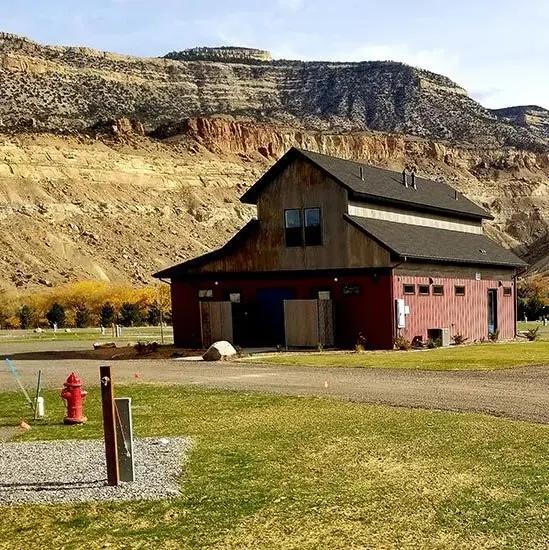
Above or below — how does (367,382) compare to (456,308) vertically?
below

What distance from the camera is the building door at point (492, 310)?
38156 mm

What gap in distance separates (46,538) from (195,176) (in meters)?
98.2

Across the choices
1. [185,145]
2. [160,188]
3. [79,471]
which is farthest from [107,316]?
[185,145]

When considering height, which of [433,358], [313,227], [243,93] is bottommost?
[433,358]

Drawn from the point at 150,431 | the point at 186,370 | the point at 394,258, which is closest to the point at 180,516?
the point at 150,431

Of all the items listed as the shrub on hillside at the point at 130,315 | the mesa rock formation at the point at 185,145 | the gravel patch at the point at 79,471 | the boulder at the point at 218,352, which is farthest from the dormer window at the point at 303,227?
the mesa rock formation at the point at 185,145

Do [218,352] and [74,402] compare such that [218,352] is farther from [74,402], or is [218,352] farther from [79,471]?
[79,471]

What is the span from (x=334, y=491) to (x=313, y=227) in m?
23.8

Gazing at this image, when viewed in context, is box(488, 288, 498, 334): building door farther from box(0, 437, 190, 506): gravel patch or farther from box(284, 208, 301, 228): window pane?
box(0, 437, 190, 506): gravel patch

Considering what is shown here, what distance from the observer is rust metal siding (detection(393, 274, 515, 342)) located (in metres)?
32.0

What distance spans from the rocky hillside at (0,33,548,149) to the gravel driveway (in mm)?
90108

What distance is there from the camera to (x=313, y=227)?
32.5m

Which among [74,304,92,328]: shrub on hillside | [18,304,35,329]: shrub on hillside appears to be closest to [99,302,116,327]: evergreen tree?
[74,304,92,328]: shrub on hillside

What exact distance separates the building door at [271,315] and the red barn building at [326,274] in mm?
41
